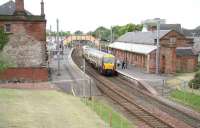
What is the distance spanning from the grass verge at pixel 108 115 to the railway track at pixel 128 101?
54.7 inches

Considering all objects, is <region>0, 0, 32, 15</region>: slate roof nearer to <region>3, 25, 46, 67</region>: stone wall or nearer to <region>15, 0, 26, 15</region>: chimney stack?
<region>15, 0, 26, 15</region>: chimney stack

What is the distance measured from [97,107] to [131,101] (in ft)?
14.3

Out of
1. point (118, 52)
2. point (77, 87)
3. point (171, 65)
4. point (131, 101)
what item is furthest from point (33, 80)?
point (118, 52)

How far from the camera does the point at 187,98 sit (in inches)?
1463

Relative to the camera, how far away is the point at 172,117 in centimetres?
3003

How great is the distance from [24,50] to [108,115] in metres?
22.5

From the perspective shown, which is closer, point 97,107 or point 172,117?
point 172,117

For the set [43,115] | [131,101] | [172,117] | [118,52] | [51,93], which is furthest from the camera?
[118,52]

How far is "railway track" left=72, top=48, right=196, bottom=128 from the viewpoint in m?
27.8

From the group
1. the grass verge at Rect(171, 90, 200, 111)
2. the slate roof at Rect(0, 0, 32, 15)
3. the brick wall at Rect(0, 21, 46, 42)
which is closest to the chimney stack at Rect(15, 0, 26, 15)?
the brick wall at Rect(0, 21, 46, 42)

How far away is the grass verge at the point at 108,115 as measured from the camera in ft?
88.0

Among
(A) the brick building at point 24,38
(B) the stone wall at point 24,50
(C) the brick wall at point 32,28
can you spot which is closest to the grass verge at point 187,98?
(A) the brick building at point 24,38

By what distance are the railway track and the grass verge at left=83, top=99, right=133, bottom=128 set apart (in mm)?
1389

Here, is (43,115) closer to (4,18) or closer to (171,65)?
(4,18)
